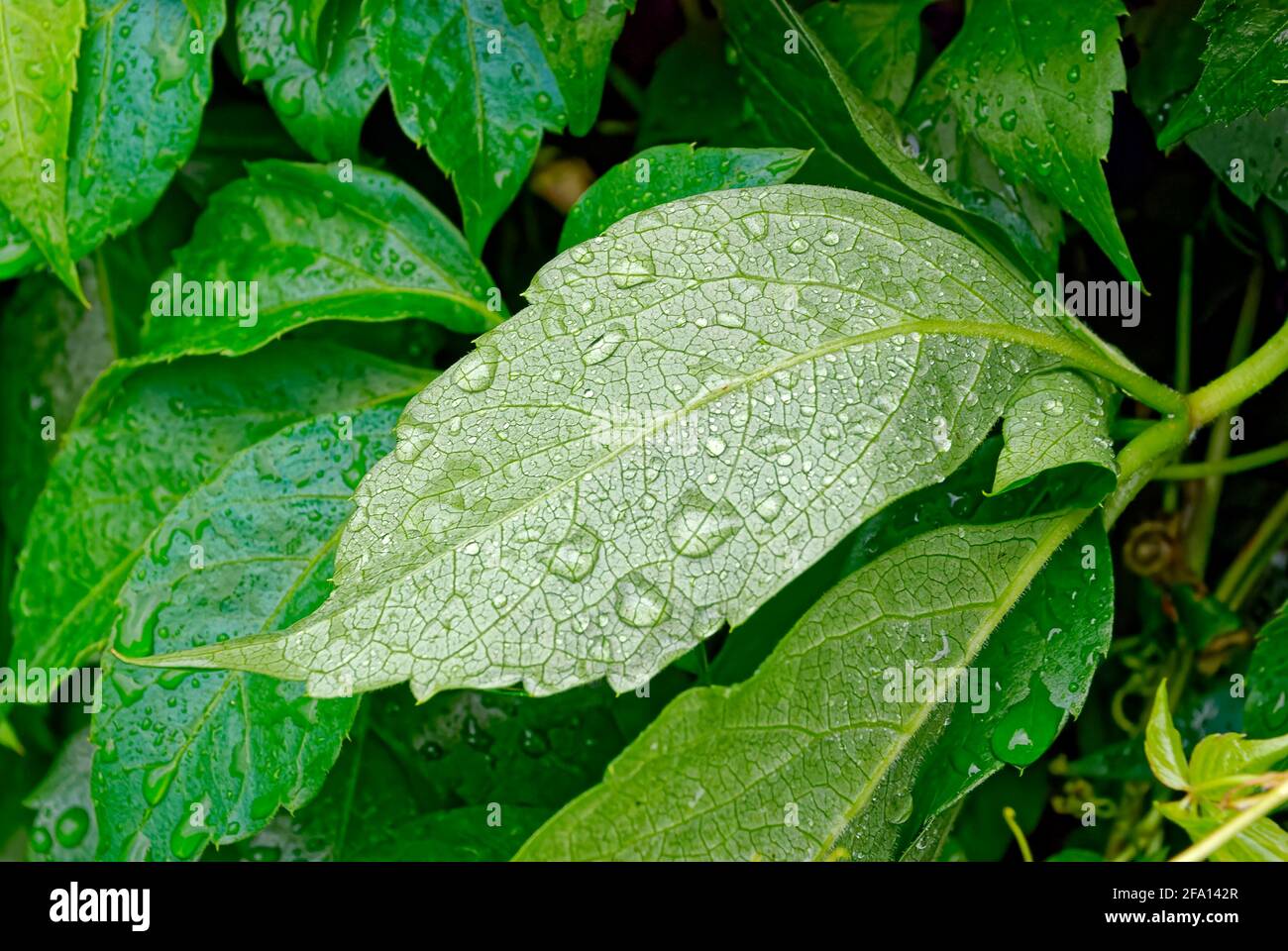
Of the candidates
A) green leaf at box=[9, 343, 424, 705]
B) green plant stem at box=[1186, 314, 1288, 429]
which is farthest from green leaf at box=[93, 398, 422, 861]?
green plant stem at box=[1186, 314, 1288, 429]

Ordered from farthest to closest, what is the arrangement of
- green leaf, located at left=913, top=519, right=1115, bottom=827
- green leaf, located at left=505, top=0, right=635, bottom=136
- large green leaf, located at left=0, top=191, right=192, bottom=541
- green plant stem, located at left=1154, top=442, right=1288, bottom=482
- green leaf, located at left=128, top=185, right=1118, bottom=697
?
large green leaf, located at left=0, top=191, right=192, bottom=541 → green plant stem, located at left=1154, top=442, right=1288, bottom=482 → green leaf, located at left=505, top=0, right=635, bottom=136 → green leaf, located at left=913, top=519, right=1115, bottom=827 → green leaf, located at left=128, top=185, right=1118, bottom=697

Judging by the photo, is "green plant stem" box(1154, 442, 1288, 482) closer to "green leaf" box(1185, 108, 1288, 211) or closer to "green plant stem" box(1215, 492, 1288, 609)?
"green plant stem" box(1215, 492, 1288, 609)

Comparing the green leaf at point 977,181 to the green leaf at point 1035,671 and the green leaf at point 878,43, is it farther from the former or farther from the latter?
the green leaf at point 1035,671

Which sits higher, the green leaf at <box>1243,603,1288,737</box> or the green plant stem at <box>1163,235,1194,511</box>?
the green plant stem at <box>1163,235,1194,511</box>

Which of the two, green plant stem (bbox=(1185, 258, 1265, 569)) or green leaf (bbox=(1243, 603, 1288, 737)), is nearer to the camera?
green leaf (bbox=(1243, 603, 1288, 737))

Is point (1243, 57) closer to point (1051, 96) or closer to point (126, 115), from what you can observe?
point (1051, 96)

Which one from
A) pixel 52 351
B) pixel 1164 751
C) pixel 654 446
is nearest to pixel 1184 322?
pixel 1164 751
